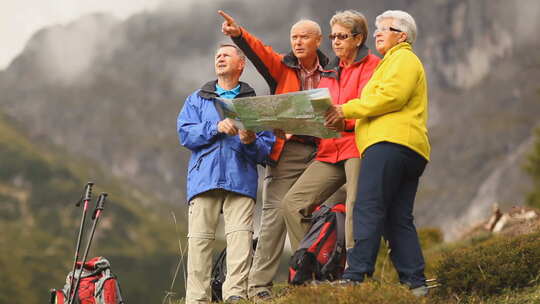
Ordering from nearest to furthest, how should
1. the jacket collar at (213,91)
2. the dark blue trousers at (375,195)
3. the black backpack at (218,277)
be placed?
the dark blue trousers at (375,195)
the jacket collar at (213,91)
the black backpack at (218,277)

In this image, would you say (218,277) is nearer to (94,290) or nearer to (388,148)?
(94,290)

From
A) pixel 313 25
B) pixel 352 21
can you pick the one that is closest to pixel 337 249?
pixel 352 21

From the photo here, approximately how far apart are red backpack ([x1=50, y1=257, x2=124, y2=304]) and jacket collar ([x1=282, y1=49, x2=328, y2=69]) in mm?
3259

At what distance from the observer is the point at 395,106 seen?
6434 mm

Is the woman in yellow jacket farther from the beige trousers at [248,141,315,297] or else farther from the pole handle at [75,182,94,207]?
the pole handle at [75,182,94,207]

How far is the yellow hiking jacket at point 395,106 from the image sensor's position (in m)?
6.39

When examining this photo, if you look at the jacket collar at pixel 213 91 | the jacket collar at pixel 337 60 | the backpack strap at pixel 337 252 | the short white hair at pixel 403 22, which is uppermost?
the short white hair at pixel 403 22

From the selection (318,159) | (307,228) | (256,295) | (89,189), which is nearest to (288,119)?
(318,159)

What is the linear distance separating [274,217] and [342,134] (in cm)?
139

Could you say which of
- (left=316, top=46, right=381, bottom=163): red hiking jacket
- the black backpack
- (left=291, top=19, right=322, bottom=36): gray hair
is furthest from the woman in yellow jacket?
the black backpack

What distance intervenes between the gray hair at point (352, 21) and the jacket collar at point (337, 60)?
0.47 feet

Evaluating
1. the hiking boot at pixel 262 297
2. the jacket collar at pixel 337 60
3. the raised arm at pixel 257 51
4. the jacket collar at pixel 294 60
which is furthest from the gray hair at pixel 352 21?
the hiking boot at pixel 262 297

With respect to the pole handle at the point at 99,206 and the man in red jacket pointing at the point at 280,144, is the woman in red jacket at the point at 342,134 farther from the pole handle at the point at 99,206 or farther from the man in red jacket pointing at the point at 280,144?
the pole handle at the point at 99,206

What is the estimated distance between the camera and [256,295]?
7844mm
